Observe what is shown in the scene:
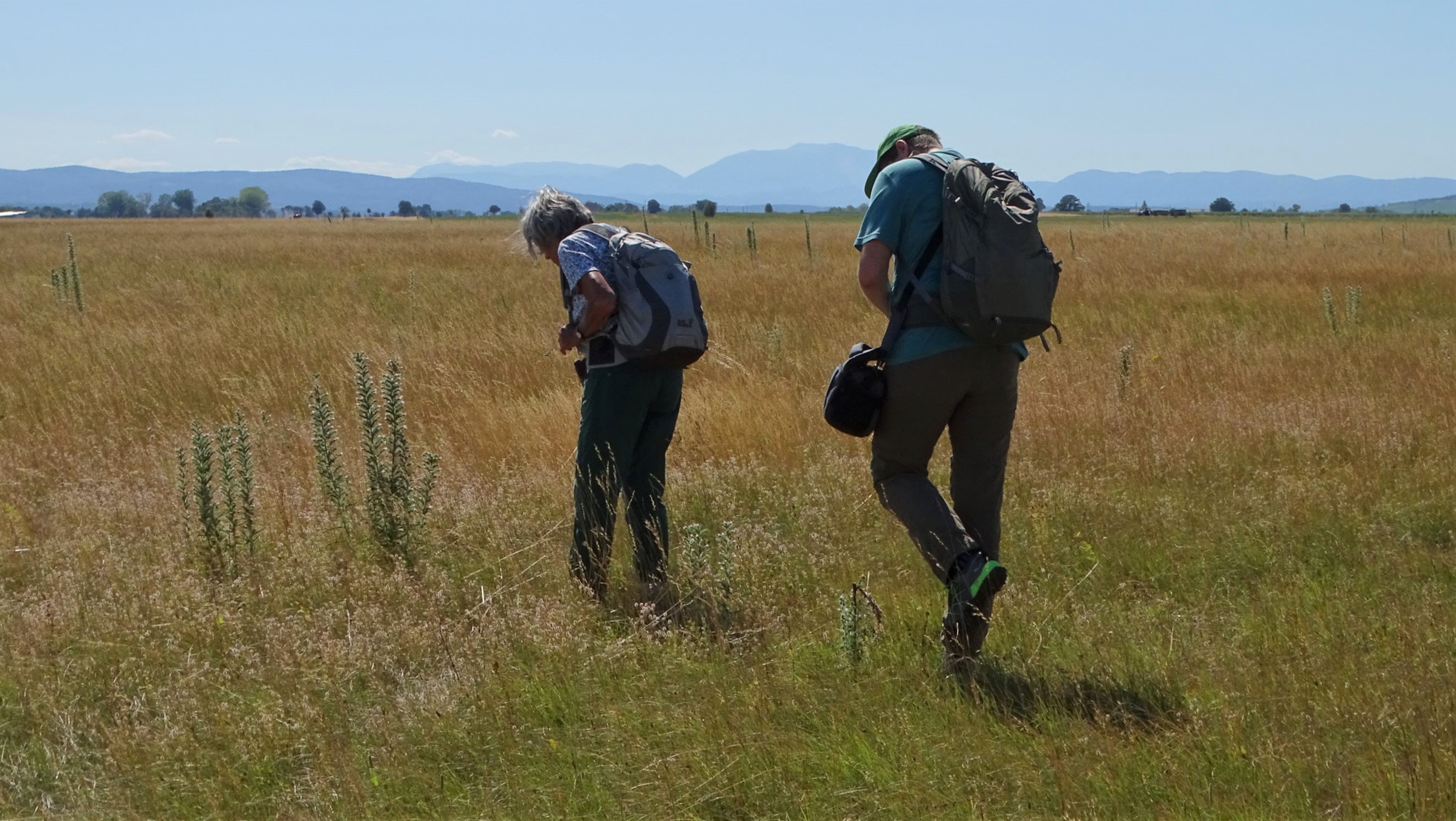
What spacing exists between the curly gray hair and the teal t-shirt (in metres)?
1.27

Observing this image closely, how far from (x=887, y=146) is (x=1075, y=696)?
1741 mm

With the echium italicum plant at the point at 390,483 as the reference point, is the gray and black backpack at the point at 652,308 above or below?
above

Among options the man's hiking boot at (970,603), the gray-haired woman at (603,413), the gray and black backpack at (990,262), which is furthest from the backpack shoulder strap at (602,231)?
the man's hiking boot at (970,603)

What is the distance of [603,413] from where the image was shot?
436cm

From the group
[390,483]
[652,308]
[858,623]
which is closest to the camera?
[858,623]

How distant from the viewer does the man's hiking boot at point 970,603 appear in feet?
11.7

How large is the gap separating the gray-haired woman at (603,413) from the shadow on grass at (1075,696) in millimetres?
1318

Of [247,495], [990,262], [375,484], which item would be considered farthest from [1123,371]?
[247,495]

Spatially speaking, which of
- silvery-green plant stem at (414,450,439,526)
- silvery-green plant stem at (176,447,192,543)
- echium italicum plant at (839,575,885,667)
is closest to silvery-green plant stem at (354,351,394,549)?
silvery-green plant stem at (414,450,439,526)

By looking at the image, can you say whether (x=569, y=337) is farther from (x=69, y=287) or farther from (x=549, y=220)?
(x=69, y=287)

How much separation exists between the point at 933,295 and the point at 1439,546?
2662mm

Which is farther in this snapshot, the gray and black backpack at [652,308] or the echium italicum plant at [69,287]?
the echium italicum plant at [69,287]

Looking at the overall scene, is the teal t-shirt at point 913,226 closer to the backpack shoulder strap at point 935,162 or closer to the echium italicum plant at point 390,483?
the backpack shoulder strap at point 935,162

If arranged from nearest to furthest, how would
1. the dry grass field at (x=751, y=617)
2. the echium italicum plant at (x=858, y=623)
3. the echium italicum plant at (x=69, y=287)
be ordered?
the dry grass field at (x=751, y=617) < the echium italicum plant at (x=858, y=623) < the echium italicum plant at (x=69, y=287)
